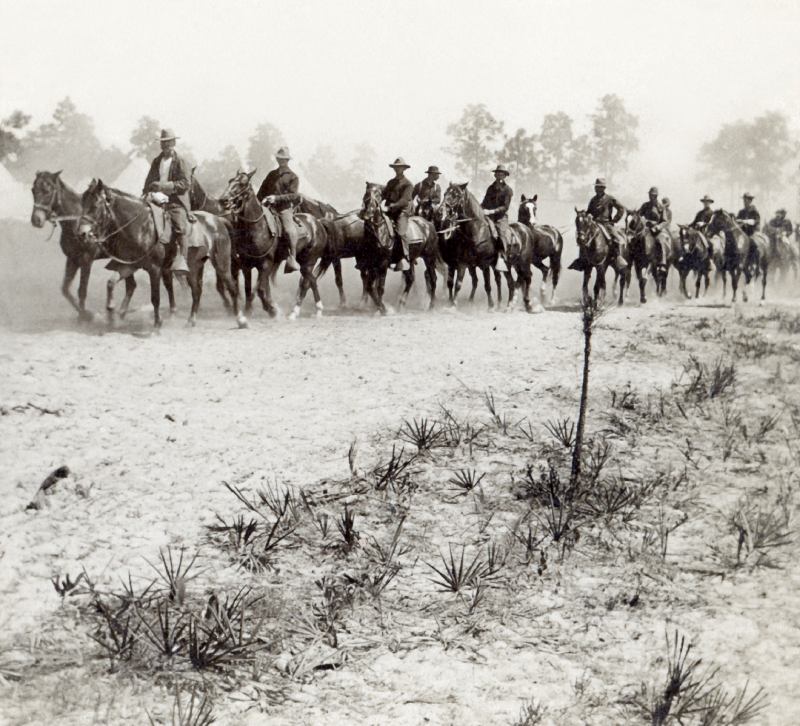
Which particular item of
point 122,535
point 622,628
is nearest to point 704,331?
point 622,628

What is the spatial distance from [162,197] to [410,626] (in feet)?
31.2

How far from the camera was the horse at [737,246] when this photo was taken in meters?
21.8

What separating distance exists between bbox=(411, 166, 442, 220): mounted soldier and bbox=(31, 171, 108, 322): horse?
7295 millimetres

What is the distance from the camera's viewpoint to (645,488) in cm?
622

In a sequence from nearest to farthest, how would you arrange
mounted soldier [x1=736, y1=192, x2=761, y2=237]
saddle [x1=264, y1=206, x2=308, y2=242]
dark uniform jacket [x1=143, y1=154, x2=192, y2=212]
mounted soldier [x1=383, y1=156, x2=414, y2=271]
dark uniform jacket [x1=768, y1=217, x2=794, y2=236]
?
dark uniform jacket [x1=143, y1=154, x2=192, y2=212] → saddle [x1=264, y1=206, x2=308, y2=242] → mounted soldier [x1=383, y1=156, x2=414, y2=271] → mounted soldier [x1=736, y1=192, x2=761, y2=237] → dark uniform jacket [x1=768, y1=217, x2=794, y2=236]

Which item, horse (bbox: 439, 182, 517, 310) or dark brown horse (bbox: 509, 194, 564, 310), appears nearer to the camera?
horse (bbox: 439, 182, 517, 310)

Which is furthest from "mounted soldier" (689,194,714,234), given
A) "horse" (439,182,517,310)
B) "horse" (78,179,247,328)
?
"horse" (78,179,247,328)

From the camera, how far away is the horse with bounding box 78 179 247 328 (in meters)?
11.4

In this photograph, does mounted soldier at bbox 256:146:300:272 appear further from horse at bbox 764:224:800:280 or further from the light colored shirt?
horse at bbox 764:224:800:280

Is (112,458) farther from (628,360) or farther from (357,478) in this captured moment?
(628,360)

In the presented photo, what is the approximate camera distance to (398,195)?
15.5 m

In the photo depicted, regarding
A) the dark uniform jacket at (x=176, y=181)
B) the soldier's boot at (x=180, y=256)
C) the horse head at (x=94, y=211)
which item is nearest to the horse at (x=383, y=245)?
the dark uniform jacket at (x=176, y=181)

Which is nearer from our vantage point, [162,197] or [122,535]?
[122,535]

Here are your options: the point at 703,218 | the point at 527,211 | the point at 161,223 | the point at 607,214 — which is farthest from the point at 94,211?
the point at 703,218
